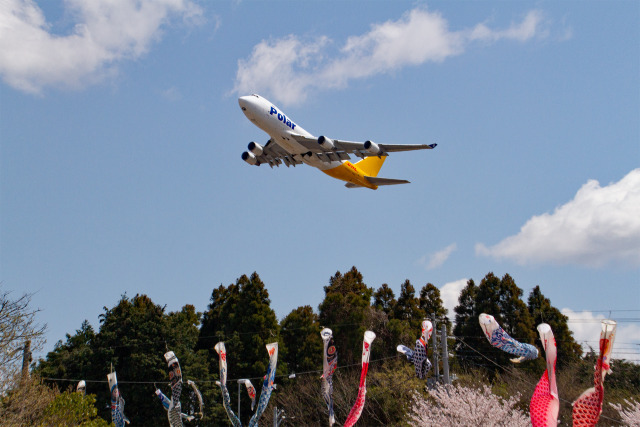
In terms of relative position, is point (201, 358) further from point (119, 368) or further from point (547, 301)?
point (547, 301)

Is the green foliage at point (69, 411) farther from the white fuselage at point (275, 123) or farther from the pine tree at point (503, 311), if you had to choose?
the pine tree at point (503, 311)

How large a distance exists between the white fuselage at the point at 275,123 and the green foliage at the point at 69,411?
50.8 feet

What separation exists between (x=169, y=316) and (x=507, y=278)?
2935 cm

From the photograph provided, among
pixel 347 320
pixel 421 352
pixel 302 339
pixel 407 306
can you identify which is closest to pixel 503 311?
pixel 407 306

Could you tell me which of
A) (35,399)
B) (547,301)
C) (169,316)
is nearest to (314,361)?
(169,316)

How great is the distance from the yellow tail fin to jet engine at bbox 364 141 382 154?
10.5 meters

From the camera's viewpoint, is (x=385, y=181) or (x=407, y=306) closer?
(x=385, y=181)

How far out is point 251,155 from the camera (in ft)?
111

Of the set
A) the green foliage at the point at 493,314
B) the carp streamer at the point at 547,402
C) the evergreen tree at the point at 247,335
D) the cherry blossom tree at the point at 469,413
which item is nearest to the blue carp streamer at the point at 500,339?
the carp streamer at the point at 547,402

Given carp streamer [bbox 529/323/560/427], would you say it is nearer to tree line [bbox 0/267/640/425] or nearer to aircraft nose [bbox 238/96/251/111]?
aircraft nose [bbox 238/96/251/111]

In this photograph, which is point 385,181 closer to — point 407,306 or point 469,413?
point 469,413

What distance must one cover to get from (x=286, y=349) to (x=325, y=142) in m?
22.6

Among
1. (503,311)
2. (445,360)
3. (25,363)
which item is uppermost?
(503,311)

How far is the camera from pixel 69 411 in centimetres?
2416
